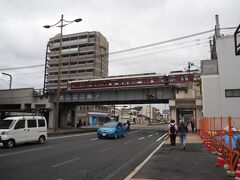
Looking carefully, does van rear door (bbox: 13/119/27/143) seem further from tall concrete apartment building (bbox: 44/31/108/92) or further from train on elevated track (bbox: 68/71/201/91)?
tall concrete apartment building (bbox: 44/31/108/92)

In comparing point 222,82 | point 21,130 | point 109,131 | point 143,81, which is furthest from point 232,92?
point 21,130

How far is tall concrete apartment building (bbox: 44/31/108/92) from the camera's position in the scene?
10650cm

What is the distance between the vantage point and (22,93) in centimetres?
5444

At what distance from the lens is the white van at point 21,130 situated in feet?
55.9

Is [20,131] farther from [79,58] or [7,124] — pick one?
[79,58]

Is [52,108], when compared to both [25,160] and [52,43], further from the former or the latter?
[52,43]

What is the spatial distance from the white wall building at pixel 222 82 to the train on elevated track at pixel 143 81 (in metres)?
2.37

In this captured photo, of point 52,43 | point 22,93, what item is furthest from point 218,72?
point 52,43

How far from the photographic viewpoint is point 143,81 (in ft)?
130

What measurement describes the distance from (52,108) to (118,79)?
17640 mm

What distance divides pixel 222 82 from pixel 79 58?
81583 mm

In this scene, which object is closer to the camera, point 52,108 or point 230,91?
point 230,91

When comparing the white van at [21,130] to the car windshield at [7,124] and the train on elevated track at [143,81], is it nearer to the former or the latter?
the car windshield at [7,124]

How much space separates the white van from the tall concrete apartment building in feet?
277
